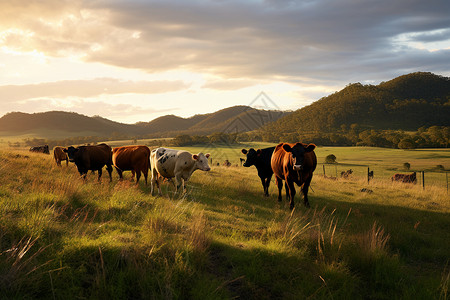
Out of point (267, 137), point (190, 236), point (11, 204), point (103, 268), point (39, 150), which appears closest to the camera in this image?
point (103, 268)

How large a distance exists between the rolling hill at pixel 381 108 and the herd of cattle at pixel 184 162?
11243 centimetres

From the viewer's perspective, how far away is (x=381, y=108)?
512 feet

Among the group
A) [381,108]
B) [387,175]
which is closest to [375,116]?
[381,108]

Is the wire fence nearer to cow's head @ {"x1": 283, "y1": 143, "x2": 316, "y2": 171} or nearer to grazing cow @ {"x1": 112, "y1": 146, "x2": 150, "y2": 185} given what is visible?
cow's head @ {"x1": 283, "y1": 143, "x2": 316, "y2": 171}

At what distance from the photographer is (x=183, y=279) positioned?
4.48 meters

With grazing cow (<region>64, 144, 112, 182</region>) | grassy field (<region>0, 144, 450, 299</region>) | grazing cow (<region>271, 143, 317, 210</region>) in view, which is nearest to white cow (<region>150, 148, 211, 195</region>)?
grazing cow (<region>271, 143, 317, 210</region>)

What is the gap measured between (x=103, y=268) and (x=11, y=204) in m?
3.69

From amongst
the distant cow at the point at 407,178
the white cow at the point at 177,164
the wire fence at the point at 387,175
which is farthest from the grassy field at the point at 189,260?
the distant cow at the point at 407,178

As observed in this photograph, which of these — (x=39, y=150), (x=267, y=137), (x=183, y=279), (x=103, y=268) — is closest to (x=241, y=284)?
(x=183, y=279)

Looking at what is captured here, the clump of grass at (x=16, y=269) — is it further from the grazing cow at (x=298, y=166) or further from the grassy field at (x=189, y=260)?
the grazing cow at (x=298, y=166)

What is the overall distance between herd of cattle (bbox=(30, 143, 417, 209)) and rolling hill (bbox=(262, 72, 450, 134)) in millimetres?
112435

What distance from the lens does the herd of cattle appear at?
10.6 metres

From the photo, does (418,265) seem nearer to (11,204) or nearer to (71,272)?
(71,272)

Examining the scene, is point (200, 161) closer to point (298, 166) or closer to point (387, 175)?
point (298, 166)
